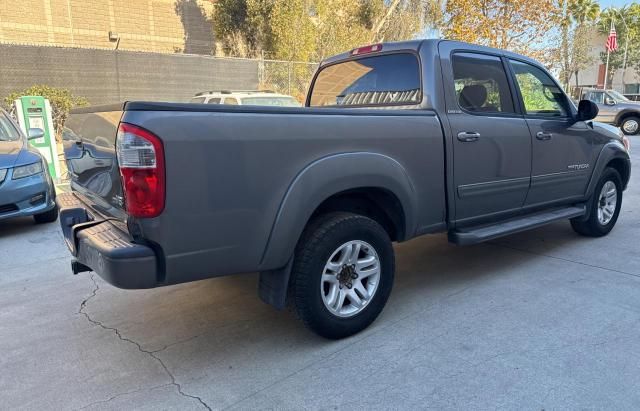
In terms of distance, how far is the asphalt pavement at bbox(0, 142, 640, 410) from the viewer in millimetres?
2615

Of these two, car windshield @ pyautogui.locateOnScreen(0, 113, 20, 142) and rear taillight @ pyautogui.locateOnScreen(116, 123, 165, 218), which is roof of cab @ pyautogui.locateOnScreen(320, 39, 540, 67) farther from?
car windshield @ pyautogui.locateOnScreen(0, 113, 20, 142)

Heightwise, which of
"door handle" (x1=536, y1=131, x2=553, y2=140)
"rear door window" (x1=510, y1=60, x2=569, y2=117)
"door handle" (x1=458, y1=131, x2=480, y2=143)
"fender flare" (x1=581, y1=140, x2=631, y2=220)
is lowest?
"fender flare" (x1=581, y1=140, x2=631, y2=220)

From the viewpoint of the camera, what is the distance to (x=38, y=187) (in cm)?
599

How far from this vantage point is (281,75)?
16.8 m


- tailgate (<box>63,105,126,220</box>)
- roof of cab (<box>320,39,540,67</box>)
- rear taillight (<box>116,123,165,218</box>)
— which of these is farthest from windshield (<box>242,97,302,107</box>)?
rear taillight (<box>116,123,165,218</box>)

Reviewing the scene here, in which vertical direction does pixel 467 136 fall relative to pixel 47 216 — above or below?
above

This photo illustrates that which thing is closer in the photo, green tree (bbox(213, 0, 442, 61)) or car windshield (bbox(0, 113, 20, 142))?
car windshield (bbox(0, 113, 20, 142))

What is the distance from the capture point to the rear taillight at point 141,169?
7.70ft

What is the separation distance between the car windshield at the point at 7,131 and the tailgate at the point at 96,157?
369 centimetres

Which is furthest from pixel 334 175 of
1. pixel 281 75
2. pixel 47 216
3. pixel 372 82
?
pixel 281 75

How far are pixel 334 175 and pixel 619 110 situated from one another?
19096 mm

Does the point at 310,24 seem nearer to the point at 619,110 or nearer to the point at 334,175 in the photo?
the point at 619,110

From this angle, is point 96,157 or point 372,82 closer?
point 96,157

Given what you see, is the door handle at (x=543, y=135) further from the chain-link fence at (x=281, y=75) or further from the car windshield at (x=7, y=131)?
the chain-link fence at (x=281, y=75)
